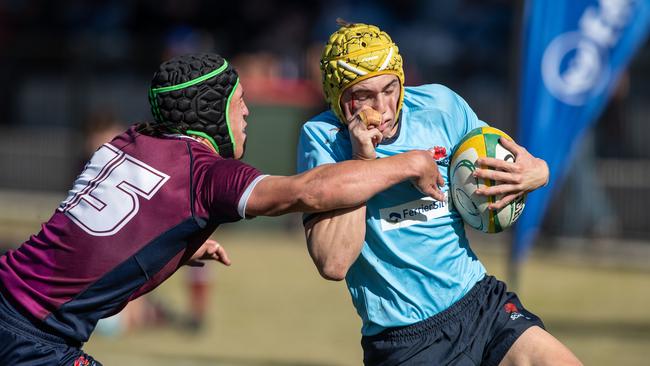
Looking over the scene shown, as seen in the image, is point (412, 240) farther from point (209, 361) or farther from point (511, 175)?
point (209, 361)

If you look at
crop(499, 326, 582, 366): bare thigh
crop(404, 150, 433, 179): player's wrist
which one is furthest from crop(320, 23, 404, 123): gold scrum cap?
crop(499, 326, 582, 366): bare thigh

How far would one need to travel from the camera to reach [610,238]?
41.4ft

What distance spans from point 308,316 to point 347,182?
6164 millimetres

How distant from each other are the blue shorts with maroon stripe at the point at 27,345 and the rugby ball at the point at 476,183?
166 cm

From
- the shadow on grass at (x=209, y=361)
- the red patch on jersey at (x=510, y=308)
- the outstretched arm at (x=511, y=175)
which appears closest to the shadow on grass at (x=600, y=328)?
the shadow on grass at (x=209, y=361)

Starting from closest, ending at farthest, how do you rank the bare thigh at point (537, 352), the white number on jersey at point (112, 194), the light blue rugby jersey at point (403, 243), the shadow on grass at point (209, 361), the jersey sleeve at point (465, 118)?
the white number on jersey at point (112, 194) < the bare thigh at point (537, 352) < the light blue rugby jersey at point (403, 243) < the jersey sleeve at point (465, 118) < the shadow on grass at point (209, 361)

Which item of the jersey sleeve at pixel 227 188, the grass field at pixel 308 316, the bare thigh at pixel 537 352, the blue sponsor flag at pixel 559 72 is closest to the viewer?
the jersey sleeve at pixel 227 188

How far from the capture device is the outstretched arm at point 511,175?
4590 mm

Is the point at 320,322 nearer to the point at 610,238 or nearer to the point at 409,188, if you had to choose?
the point at 610,238

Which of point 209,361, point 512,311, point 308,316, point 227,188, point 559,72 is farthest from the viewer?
point 308,316

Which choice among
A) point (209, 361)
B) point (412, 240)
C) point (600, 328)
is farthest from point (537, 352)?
point (600, 328)

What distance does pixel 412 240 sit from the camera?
473 centimetres

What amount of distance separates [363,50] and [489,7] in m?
11.7

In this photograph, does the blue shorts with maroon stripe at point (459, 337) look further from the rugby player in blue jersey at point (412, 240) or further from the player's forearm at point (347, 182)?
the player's forearm at point (347, 182)
